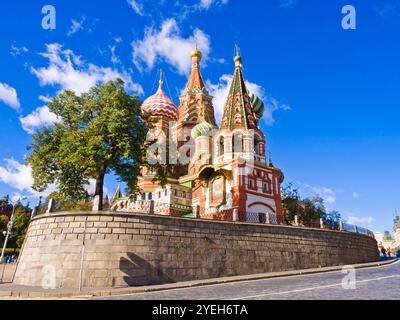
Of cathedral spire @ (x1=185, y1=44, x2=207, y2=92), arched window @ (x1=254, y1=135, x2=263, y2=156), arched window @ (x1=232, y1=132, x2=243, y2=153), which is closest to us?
arched window @ (x1=232, y1=132, x2=243, y2=153)

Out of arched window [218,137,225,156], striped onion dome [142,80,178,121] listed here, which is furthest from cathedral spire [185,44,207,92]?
arched window [218,137,225,156]

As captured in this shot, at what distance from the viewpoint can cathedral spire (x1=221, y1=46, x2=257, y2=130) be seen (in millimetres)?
35781

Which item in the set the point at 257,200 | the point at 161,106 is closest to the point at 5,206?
the point at 161,106

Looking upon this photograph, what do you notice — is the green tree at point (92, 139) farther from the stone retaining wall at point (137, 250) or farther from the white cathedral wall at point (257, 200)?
the white cathedral wall at point (257, 200)

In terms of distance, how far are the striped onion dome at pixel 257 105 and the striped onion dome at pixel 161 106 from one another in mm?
12764

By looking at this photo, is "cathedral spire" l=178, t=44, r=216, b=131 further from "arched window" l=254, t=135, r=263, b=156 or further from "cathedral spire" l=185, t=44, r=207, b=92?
"arched window" l=254, t=135, r=263, b=156

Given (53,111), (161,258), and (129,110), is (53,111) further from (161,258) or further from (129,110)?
(161,258)

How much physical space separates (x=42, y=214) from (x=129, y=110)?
8095mm

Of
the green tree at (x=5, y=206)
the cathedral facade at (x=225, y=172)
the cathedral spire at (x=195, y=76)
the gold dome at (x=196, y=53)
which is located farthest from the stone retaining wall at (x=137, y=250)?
the green tree at (x=5, y=206)

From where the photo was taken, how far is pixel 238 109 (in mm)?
36781

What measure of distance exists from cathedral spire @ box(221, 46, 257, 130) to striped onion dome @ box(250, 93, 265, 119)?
14.9 ft

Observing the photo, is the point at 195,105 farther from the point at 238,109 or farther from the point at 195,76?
the point at 238,109

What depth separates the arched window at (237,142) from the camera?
34.3 m
